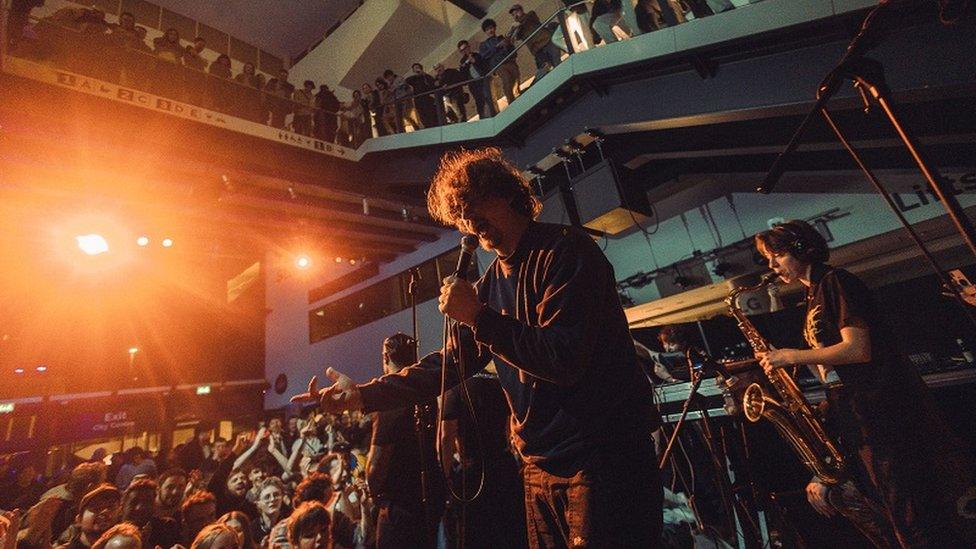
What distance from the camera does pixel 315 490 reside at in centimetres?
434

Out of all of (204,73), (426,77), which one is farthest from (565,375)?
(426,77)

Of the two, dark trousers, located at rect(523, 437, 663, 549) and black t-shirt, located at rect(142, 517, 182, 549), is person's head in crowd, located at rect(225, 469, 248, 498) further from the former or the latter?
dark trousers, located at rect(523, 437, 663, 549)

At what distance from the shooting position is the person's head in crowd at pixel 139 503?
370 cm

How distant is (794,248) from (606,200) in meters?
3.56

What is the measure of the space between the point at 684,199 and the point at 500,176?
763 cm

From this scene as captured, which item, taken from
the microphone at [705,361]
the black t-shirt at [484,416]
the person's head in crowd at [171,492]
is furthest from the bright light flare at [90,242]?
the microphone at [705,361]

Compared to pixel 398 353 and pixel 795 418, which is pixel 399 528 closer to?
pixel 398 353

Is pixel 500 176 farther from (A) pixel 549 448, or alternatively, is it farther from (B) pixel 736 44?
(B) pixel 736 44

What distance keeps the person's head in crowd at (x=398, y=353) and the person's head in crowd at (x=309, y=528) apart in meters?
Answer: 1.20

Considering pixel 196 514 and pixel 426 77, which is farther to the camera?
pixel 426 77

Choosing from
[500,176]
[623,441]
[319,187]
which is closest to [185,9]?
[319,187]

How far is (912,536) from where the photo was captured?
78.4 inches

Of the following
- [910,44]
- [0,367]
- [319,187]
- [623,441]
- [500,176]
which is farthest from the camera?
[0,367]

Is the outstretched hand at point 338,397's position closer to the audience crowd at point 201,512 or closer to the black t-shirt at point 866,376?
the audience crowd at point 201,512
